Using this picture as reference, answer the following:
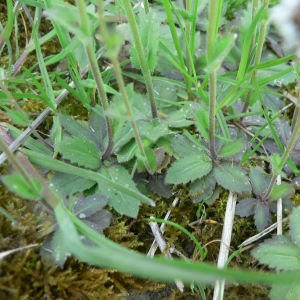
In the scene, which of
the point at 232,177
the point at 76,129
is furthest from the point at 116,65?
the point at 232,177

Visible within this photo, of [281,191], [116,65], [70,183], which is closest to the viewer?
[116,65]

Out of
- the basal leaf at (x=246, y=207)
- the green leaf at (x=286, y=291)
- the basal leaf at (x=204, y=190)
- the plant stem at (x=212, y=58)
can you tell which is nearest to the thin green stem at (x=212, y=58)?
the plant stem at (x=212, y=58)

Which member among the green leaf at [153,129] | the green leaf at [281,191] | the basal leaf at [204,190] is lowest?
the green leaf at [281,191]

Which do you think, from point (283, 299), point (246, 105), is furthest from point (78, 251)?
point (246, 105)

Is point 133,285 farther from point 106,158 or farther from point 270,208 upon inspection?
point 270,208

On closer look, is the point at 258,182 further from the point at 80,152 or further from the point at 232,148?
the point at 80,152

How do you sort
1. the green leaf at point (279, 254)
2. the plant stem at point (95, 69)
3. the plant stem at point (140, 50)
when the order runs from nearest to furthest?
the plant stem at point (95, 69) → the plant stem at point (140, 50) → the green leaf at point (279, 254)

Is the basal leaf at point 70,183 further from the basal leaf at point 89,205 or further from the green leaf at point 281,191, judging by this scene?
the green leaf at point 281,191
